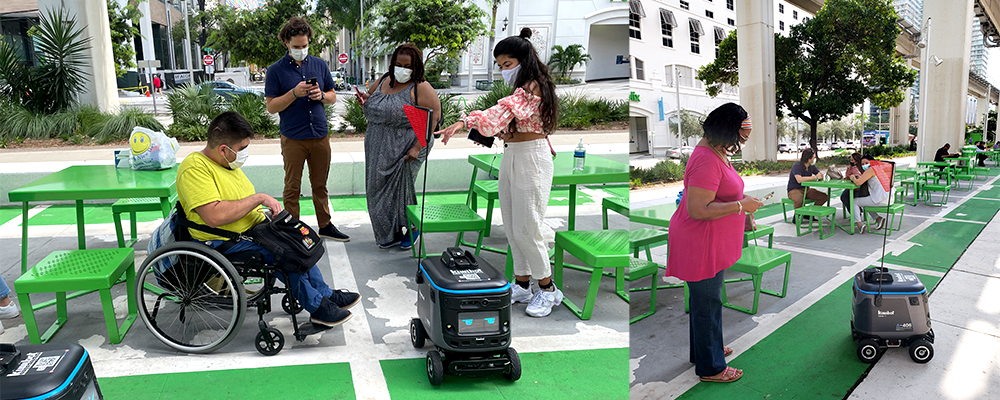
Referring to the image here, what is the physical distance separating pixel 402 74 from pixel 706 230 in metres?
2.12

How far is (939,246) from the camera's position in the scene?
4328 millimetres

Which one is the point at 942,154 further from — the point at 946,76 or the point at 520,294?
the point at 520,294

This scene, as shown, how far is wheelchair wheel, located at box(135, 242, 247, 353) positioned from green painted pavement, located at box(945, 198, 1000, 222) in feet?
20.1

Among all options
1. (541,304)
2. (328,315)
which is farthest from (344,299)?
(541,304)

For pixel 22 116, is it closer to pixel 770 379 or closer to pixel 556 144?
pixel 556 144

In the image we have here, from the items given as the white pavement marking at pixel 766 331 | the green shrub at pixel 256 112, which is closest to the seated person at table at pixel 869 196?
the white pavement marking at pixel 766 331

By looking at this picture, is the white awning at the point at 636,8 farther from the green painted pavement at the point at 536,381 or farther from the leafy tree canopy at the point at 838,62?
the green painted pavement at the point at 536,381

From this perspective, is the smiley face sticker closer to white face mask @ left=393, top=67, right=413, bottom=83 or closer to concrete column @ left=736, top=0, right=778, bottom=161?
white face mask @ left=393, top=67, right=413, bottom=83

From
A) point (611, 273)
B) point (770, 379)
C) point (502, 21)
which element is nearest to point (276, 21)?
point (502, 21)

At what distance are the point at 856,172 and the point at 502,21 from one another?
401cm

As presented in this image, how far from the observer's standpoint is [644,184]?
6.77 feet

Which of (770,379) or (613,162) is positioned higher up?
(613,162)

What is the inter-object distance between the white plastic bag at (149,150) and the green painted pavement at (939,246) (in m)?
4.45

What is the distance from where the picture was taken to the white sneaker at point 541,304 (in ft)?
9.39
